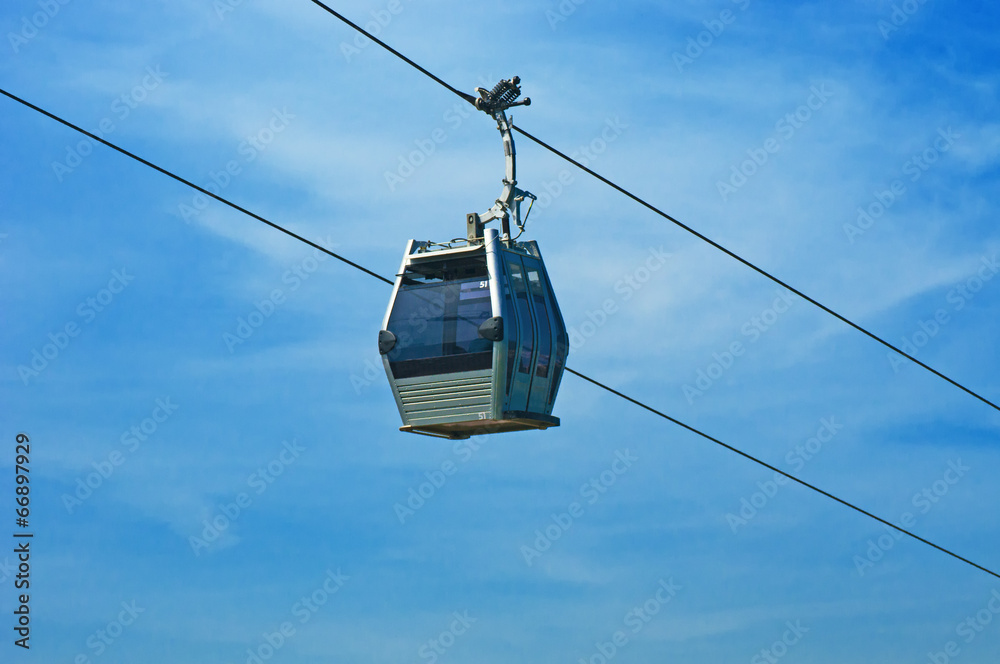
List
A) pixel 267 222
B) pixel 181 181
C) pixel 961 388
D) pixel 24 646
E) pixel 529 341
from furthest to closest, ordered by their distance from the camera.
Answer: pixel 24 646
pixel 961 388
pixel 529 341
pixel 267 222
pixel 181 181

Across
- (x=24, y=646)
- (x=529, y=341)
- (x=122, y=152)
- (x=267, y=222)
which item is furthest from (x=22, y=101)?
(x=24, y=646)

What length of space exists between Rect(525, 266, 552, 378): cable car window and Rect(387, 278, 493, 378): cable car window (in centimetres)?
112

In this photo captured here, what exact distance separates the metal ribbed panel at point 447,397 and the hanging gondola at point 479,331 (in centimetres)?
2

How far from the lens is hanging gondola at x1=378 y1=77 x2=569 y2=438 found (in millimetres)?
21719

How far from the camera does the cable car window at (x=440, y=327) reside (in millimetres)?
21797

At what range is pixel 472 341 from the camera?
71.5ft

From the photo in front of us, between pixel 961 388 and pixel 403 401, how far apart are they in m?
10.6

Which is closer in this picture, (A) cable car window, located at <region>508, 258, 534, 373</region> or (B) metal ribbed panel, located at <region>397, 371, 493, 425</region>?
(B) metal ribbed panel, located at <region>397, 371, 493, 425</region>

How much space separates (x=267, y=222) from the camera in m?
20.9

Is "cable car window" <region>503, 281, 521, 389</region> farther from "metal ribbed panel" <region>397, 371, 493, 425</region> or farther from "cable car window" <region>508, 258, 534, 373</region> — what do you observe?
"metal ribbed panel" <region>397, 371, 493, 425</region>

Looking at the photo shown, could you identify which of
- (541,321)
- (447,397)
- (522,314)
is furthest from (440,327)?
(541,321)

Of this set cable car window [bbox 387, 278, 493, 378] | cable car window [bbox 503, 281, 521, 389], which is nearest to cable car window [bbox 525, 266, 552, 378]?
cable car window [bbox 503, 281, 521, 389]

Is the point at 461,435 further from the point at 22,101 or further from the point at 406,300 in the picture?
the point at 22,101

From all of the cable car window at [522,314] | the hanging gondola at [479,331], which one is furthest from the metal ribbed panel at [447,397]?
the cable car window at [522,314]
